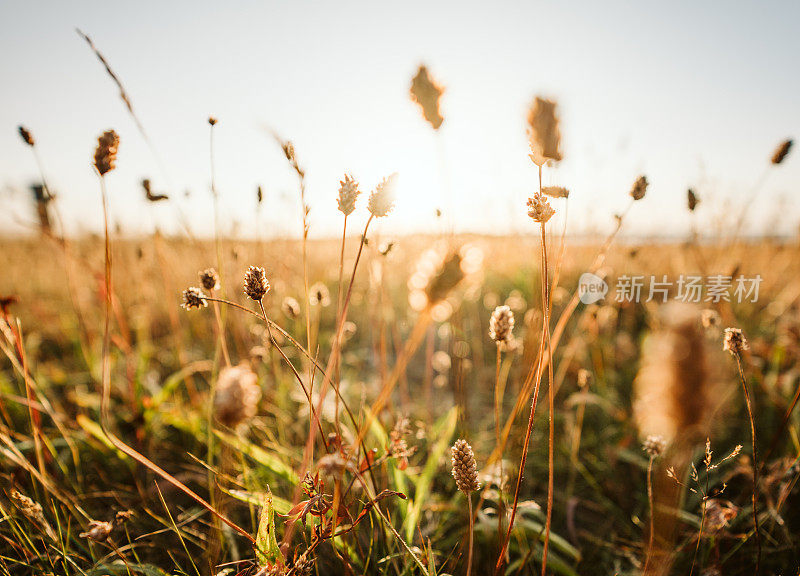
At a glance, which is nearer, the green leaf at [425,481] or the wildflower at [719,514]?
the wildflower at [719,514]

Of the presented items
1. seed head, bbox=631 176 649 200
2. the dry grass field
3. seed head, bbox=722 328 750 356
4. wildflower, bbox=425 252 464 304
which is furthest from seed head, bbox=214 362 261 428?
seed head, bbox=722 328 750 356

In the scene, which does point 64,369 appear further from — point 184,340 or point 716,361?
point 716,361

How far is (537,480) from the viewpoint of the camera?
5.63ft

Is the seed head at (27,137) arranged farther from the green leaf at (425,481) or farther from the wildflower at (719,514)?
the wildflower at (719,514)

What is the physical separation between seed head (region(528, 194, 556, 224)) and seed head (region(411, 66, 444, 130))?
29 cm

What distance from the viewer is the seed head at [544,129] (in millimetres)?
681

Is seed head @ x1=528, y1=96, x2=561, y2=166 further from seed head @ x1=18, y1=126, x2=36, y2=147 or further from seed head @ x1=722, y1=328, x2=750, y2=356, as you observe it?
seed head @ x1=18, y1=126, x2=36, y2=147

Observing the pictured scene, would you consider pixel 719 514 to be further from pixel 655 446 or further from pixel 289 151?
pixel 289 151

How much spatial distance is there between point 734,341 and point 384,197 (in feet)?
2.97

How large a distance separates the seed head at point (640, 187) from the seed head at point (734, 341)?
0.38 metres

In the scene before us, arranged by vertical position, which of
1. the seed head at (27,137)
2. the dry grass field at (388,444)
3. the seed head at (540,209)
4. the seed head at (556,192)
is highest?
the seed head at (27,137)

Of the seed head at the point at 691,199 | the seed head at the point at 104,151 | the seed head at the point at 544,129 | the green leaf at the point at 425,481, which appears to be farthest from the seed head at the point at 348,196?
the seed head at the point at 691,199

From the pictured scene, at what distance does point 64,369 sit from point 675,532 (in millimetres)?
3452

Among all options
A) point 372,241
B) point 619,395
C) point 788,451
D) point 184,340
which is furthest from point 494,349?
point 184,340
